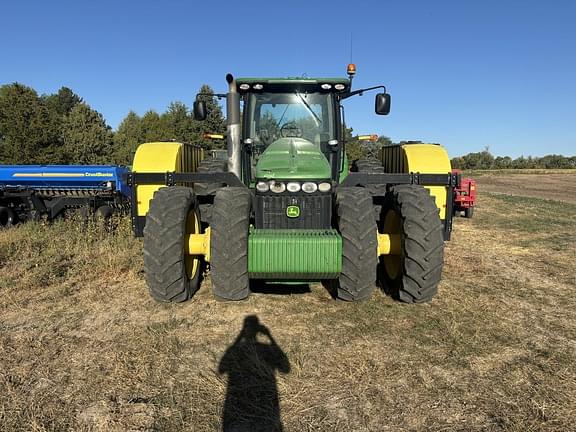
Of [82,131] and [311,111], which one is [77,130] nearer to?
[82,131]

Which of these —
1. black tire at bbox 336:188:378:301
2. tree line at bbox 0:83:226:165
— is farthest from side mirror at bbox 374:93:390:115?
tree line at bbox 0:83:226:165

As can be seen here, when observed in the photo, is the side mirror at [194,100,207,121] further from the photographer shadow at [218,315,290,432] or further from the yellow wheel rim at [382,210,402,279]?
the photographer shadow at [218,315,290,432]

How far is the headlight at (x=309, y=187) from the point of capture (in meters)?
4.49

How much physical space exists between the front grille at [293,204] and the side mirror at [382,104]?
1660mm

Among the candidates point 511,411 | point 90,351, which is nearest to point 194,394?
point 90,351

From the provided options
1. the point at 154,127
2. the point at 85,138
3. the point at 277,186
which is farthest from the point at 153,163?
the point at 154,127

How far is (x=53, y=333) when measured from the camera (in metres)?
3.84

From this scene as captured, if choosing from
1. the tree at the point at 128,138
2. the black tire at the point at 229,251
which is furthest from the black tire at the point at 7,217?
the tree at the point at 128,138

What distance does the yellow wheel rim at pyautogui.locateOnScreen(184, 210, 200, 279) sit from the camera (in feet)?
15.5

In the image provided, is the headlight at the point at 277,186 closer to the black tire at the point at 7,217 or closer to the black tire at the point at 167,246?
the black tire at the point at 167,246

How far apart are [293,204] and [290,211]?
0.27 feet

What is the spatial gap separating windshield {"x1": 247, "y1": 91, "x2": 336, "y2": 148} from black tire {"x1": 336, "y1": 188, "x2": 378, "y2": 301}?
1.83 meters

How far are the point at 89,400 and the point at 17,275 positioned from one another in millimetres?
3542

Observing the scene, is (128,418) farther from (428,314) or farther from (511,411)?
(428,314)
